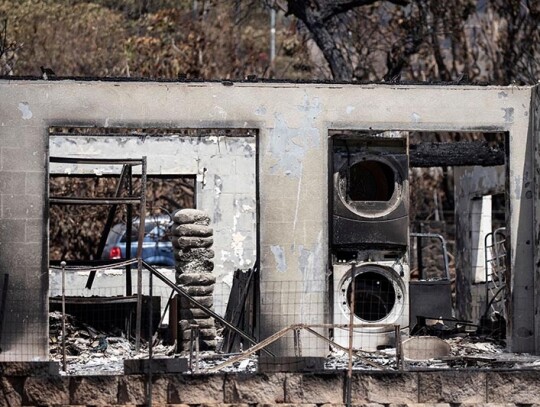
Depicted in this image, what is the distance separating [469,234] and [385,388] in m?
8.62

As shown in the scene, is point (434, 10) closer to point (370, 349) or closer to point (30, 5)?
point (30, 5)

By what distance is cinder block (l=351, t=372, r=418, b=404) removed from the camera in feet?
43.3

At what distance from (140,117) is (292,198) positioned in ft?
6.45

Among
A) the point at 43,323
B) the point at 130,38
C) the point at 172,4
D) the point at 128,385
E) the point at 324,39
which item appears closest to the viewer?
the point at 128,385

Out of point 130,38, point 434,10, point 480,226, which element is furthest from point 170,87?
point 130,38

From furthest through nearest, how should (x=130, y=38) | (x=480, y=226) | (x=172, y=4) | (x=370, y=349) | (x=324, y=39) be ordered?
(x=172, y=4)
(x=130, y=38)
(x=324, y=39)
(x=480, y=226)
(x=370, y=349)

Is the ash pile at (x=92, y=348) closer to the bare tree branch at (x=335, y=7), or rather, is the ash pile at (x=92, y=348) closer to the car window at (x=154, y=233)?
the car window at (x=154, y=233)

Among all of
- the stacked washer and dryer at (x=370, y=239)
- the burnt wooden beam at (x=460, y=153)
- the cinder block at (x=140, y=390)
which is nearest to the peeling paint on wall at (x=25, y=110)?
the cinder block at (x=140, y=390)

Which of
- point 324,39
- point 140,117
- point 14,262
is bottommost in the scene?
point 14,262

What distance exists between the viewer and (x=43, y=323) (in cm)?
1501

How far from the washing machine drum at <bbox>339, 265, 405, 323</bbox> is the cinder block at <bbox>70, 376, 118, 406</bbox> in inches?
171

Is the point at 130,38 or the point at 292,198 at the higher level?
the point at 130,38

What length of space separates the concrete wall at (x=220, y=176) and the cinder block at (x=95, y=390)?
7327 mm

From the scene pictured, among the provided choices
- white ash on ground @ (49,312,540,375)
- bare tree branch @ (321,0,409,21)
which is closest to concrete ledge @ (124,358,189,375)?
white ash on ground @ (49,312,540,375)
